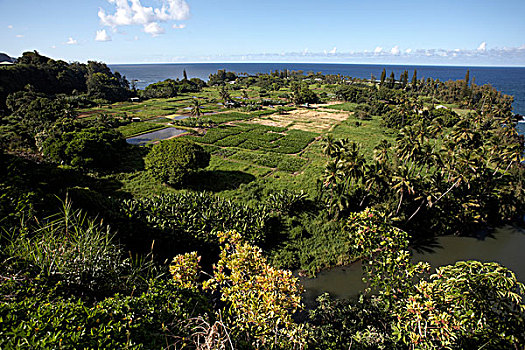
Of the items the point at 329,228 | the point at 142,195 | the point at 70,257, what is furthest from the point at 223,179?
the point at 70,257

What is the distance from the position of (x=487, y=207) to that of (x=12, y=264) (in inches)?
1763

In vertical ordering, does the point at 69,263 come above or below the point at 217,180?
above

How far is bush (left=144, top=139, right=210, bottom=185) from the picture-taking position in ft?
114

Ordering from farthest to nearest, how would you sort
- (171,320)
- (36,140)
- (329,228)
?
(36,140)
(329,228)
(171,320)

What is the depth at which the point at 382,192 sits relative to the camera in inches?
1262

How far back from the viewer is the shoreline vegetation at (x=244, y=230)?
7320 mm

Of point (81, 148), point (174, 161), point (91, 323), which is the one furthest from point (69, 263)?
Answer: point (81, 148)

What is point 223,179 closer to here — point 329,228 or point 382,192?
point 329,228

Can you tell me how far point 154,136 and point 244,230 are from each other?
50642 millimetres

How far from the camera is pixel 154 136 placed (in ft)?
213

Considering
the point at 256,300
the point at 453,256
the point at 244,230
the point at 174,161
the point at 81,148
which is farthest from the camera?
the point at 81,148

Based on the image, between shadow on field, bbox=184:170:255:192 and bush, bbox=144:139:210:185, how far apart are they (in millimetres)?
→ 2540

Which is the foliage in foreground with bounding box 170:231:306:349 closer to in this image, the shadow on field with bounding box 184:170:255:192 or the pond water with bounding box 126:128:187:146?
the shadow on field with bounding box 184:170:255:192

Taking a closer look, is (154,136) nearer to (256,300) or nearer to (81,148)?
(81,148)
